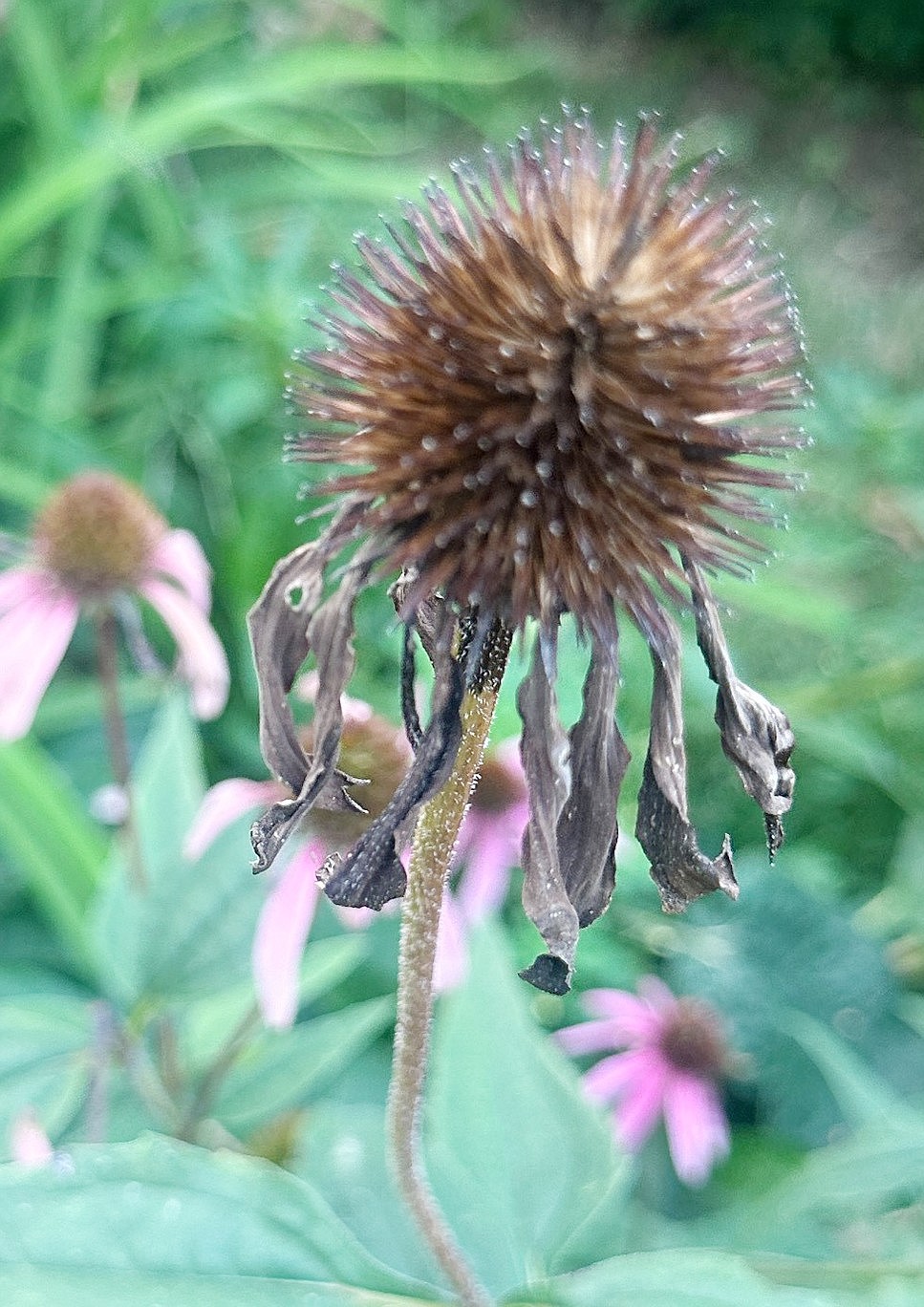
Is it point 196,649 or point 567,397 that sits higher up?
point 567,397

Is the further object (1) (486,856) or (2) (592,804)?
(1) (486,856)

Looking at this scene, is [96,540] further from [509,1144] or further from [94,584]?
[509,1144]

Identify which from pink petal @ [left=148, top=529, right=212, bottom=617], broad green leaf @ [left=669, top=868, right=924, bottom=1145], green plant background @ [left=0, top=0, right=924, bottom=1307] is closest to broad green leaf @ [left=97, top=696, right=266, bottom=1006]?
green plant background @ [left=0, top=0, right=924, bottom=1307]

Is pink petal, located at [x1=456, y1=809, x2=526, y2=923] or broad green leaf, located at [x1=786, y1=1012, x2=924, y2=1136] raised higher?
pink petal, located at [x1=456, y1=809, x2=526, y2=923]

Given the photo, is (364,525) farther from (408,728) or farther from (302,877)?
(302,877)

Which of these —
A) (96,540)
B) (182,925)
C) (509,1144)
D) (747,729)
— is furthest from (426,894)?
(96,540)

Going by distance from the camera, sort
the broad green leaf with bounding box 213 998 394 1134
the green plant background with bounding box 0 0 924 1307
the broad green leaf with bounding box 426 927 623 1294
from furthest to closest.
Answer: the broad green leaf with bounding box 213 998 394 1134
the broad green leaf with bounding box 426 927 623 1294
the green plant background with bounding box 0 0 924 1307

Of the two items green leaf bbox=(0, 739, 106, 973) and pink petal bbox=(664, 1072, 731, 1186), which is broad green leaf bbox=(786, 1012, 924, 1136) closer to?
pink petal bbox=(664, 1072, 731, 1186)

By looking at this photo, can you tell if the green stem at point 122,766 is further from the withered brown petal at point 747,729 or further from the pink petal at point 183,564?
the withered brown petal at point 747,729
